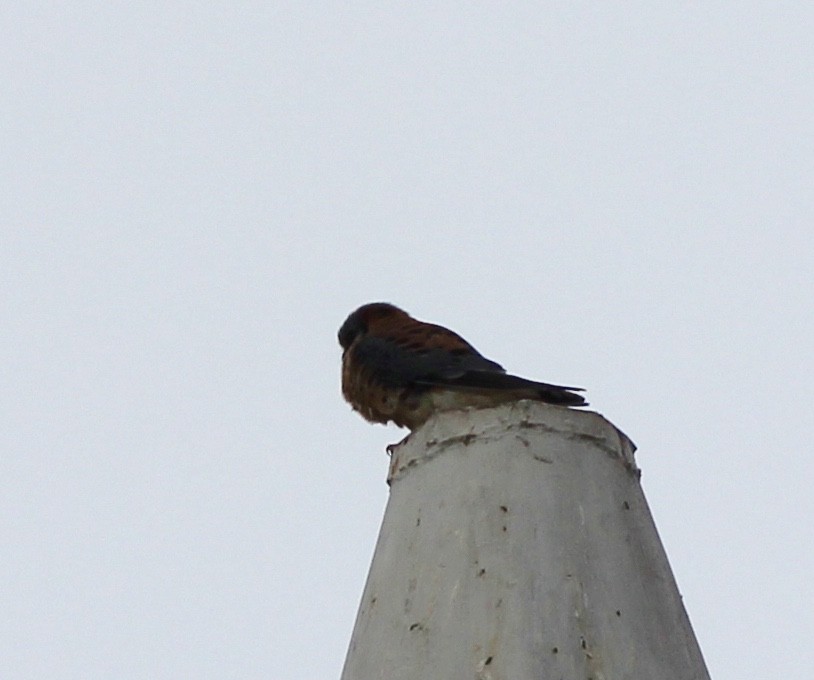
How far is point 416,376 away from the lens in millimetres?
3555

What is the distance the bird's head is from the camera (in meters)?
4.38

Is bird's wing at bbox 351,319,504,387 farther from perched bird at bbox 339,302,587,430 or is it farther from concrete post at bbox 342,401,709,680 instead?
concrete post at bbox 342,401,709,680

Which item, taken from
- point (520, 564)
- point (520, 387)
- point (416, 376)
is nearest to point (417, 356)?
point (416, 376)

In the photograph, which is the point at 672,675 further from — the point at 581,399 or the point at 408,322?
the point at 408,322

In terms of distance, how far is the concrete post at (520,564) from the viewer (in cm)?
224

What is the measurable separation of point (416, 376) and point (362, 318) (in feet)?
2.97

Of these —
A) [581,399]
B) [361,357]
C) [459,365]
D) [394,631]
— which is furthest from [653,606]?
[361,357]

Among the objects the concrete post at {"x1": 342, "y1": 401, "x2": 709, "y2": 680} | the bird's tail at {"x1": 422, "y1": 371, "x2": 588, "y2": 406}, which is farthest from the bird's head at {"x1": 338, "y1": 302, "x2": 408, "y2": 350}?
the concrete post at {"x1": 342, "y1": 401, "x2": 709, "y2": 680}

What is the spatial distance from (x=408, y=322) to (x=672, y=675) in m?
2.08

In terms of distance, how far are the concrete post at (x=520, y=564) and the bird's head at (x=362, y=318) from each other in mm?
1620

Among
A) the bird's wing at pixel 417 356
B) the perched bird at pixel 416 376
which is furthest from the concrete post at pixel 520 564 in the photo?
the bird's wing at pixel 417 356

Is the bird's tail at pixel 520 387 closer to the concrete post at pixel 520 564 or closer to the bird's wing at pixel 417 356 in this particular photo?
the bird's wing at pixel 417 356

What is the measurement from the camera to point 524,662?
219 centimetres

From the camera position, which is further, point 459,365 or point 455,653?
point 459,365
